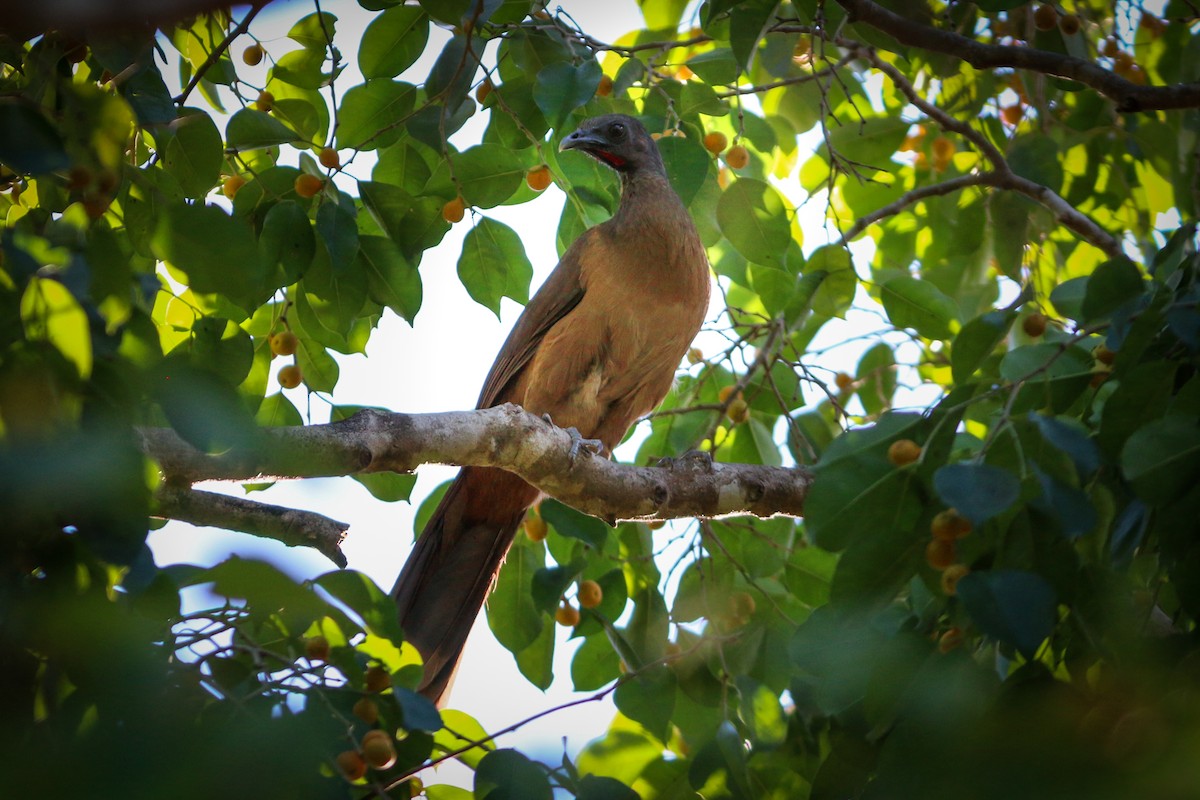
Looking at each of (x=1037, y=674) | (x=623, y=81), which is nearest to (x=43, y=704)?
(x=1037, y=674)

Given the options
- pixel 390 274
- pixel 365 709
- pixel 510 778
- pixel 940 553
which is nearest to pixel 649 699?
pixel 510 778

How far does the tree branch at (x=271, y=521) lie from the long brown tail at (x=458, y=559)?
3.66ft

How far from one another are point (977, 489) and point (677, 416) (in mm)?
2555

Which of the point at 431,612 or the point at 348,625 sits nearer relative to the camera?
the point at 348,625

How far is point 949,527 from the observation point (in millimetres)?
1838

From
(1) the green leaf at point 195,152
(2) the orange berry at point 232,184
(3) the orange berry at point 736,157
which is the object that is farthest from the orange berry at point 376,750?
(3) the orange berry at point 736,157

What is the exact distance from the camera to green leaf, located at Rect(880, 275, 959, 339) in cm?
375

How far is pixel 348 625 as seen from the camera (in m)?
1.75

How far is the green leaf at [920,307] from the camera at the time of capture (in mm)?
3754

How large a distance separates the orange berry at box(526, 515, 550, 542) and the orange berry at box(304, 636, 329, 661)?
1858 millimetres

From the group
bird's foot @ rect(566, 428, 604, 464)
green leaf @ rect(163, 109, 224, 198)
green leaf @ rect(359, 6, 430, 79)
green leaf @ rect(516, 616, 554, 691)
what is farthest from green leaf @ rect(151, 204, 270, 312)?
green leaf @ rect(516, 616, 554, 691)

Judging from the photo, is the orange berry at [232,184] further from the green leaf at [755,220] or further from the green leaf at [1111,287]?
the green leaf at [1111,287]

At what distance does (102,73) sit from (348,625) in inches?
84.3

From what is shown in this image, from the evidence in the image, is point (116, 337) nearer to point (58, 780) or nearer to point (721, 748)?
point (58, 780)
